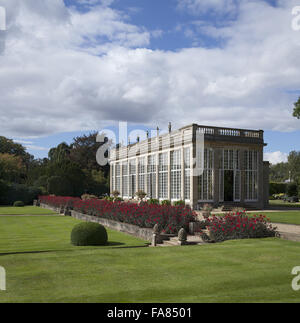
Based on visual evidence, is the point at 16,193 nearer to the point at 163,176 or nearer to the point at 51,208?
the point at 51,208

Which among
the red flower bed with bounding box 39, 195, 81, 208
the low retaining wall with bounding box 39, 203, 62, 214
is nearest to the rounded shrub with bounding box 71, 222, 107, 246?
the red flower bed with bounding box 39, 195, 81, 208

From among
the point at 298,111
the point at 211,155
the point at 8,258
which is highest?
the point at 298,111

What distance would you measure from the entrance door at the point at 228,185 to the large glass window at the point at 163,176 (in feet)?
21.4

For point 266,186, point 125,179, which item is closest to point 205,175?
point 266,186

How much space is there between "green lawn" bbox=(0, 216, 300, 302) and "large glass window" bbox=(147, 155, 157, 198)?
28538 millimetres

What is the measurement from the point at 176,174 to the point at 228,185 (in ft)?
16.7

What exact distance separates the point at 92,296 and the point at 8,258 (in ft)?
15.4

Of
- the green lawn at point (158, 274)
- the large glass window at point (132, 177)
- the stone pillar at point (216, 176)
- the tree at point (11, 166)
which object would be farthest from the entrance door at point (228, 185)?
the tree at point (11, 166)

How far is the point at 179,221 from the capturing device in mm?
16594

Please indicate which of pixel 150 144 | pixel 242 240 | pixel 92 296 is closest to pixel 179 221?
pixel 242 240

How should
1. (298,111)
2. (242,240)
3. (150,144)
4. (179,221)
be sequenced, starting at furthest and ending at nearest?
1. (150,144)
2. (298,111)
3. (179,221)
4. (242,240)

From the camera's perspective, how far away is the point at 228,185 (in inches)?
1352

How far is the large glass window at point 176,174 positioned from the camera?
116ft
